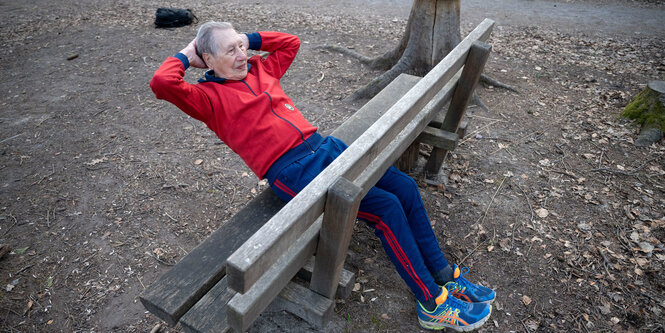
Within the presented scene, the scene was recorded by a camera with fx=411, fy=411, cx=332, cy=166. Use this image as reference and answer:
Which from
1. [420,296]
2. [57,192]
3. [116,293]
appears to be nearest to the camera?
[420,296]

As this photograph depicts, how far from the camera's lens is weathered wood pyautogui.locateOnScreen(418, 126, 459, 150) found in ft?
12.0

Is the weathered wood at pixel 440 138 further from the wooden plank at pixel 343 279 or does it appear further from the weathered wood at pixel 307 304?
the weathered wood at pixel 307 304

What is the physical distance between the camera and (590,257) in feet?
10.6

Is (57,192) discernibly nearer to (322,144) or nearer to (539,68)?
(322,144)

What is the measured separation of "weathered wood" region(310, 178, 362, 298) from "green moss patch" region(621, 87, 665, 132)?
14.3ft

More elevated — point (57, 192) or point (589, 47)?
point (589, 47)

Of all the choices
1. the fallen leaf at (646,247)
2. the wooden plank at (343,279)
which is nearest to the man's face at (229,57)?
the wooden plank at (343,279)

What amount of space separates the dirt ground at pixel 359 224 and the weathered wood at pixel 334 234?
25.6 inches

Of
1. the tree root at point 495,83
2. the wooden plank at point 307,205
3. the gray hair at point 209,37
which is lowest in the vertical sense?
the tree root at point 495,83

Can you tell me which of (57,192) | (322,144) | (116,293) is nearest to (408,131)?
(322,144)

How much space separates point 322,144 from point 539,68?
4754 mm

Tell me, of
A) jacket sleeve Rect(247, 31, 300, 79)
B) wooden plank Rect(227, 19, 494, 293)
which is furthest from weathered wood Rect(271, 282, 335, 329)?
jacket sleeve Rect(247, 31, 300, 79)

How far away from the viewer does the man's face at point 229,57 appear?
2664 mm

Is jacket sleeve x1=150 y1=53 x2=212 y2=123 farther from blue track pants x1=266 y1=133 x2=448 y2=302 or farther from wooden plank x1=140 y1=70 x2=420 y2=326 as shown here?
wooden plank x1=140 y1=70 x2=420 y2=326
